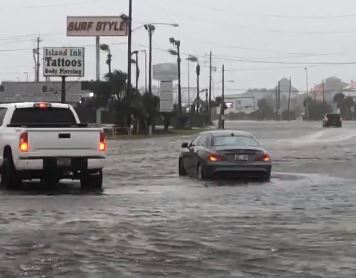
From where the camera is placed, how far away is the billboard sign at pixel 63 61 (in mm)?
58531

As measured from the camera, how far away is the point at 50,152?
15586mm

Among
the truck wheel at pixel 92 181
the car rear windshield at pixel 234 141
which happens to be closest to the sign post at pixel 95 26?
the car rear windshield at pixel 234 141

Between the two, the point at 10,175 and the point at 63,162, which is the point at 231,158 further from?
the point at 10,175

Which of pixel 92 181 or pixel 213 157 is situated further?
pixel 213 157

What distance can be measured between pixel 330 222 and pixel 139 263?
4269mm

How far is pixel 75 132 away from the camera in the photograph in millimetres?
15742

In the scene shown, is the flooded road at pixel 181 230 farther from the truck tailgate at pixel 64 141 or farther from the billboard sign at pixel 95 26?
the billboard sign at pixel 95 26

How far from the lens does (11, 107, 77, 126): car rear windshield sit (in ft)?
56.2

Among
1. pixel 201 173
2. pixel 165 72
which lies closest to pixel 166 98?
pixel 165 72

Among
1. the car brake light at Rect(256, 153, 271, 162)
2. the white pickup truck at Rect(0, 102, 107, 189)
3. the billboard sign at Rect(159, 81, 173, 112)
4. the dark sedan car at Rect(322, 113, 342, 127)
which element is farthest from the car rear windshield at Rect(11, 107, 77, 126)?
the dark sedan car at Rect(322, 113, 342, 127)

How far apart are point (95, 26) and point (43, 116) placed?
64530mm

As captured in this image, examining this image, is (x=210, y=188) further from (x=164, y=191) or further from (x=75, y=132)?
(x=75, y=132)

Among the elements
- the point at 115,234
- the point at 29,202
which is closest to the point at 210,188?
the point at 29,202

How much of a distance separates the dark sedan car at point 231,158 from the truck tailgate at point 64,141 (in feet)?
12.0
